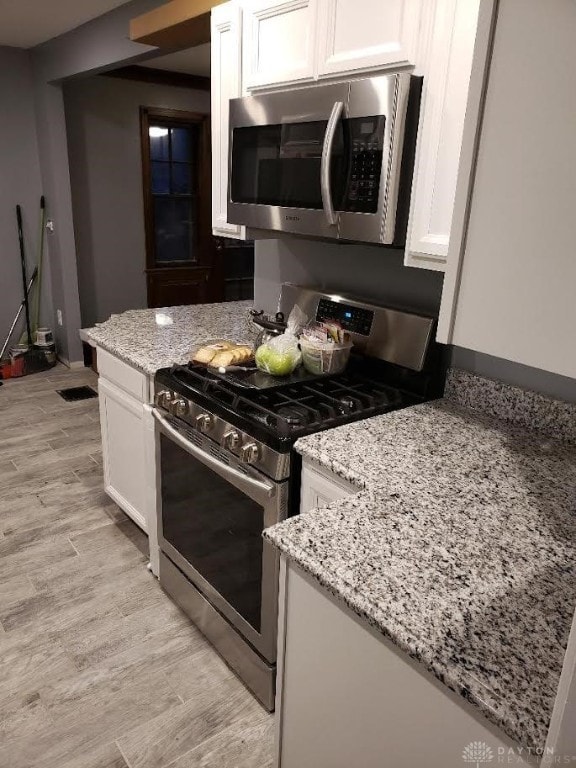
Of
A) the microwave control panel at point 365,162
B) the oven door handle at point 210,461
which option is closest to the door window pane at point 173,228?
the oven door handle at point 210,461

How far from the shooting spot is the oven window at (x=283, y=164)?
1.63 m

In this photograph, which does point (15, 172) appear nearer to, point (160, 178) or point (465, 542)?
point (160, 178)

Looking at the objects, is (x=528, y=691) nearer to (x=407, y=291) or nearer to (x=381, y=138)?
(x=381, y=138)

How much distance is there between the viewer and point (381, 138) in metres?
1.47

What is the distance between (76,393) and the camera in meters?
4.31

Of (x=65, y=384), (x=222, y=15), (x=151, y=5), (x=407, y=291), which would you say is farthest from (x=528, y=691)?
(x=65, y=384)

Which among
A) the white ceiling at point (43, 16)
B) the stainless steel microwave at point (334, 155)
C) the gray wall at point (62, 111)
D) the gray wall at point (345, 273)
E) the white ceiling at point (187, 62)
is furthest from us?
the white ceiling at point (187, 62)

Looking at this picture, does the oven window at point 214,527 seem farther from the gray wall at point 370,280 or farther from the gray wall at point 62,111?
the gray wall at point 62,111

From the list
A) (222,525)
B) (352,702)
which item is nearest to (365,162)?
(222,525)

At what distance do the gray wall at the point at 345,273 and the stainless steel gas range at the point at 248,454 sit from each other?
0.40 ft

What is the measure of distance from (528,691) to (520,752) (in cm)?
8

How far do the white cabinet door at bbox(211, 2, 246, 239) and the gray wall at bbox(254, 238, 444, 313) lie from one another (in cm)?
30

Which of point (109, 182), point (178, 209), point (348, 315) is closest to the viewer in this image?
point (348, 315)

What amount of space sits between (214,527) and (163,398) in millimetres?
466
